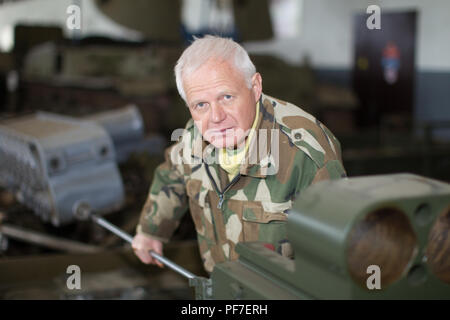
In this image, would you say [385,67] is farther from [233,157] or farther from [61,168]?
[233,157]

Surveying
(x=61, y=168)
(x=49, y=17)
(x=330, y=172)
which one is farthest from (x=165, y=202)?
(x=49, y=17)

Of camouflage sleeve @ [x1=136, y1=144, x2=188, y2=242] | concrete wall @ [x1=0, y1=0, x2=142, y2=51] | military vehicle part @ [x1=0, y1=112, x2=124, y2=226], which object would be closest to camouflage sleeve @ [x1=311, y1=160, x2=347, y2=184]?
camouflage sleeve @ [x1=136, y1=144, x2=188, y2=242]

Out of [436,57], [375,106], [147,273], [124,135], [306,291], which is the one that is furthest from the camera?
[375,106]

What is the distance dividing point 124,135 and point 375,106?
6380 millimetres

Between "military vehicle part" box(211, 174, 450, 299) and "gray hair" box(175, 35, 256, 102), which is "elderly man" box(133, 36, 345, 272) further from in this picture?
"military vehicle part" box(211, 174, 450, 299)

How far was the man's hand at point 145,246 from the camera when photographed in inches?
80.1

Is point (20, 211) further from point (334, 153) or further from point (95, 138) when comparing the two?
point (334, 153)

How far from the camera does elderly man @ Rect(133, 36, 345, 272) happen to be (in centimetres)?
154

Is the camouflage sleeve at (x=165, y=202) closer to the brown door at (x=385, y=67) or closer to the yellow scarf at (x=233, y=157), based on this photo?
the yellow scarf at (x=233, y=157)

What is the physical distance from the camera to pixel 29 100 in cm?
877

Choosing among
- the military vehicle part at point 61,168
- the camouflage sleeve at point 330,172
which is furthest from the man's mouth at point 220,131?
the military vehicle part at point 61,168

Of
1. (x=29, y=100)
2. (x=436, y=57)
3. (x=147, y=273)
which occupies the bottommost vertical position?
(x=147, y=273)

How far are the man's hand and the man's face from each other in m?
0.60

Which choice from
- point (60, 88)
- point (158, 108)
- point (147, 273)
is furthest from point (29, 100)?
point (147, 273)
